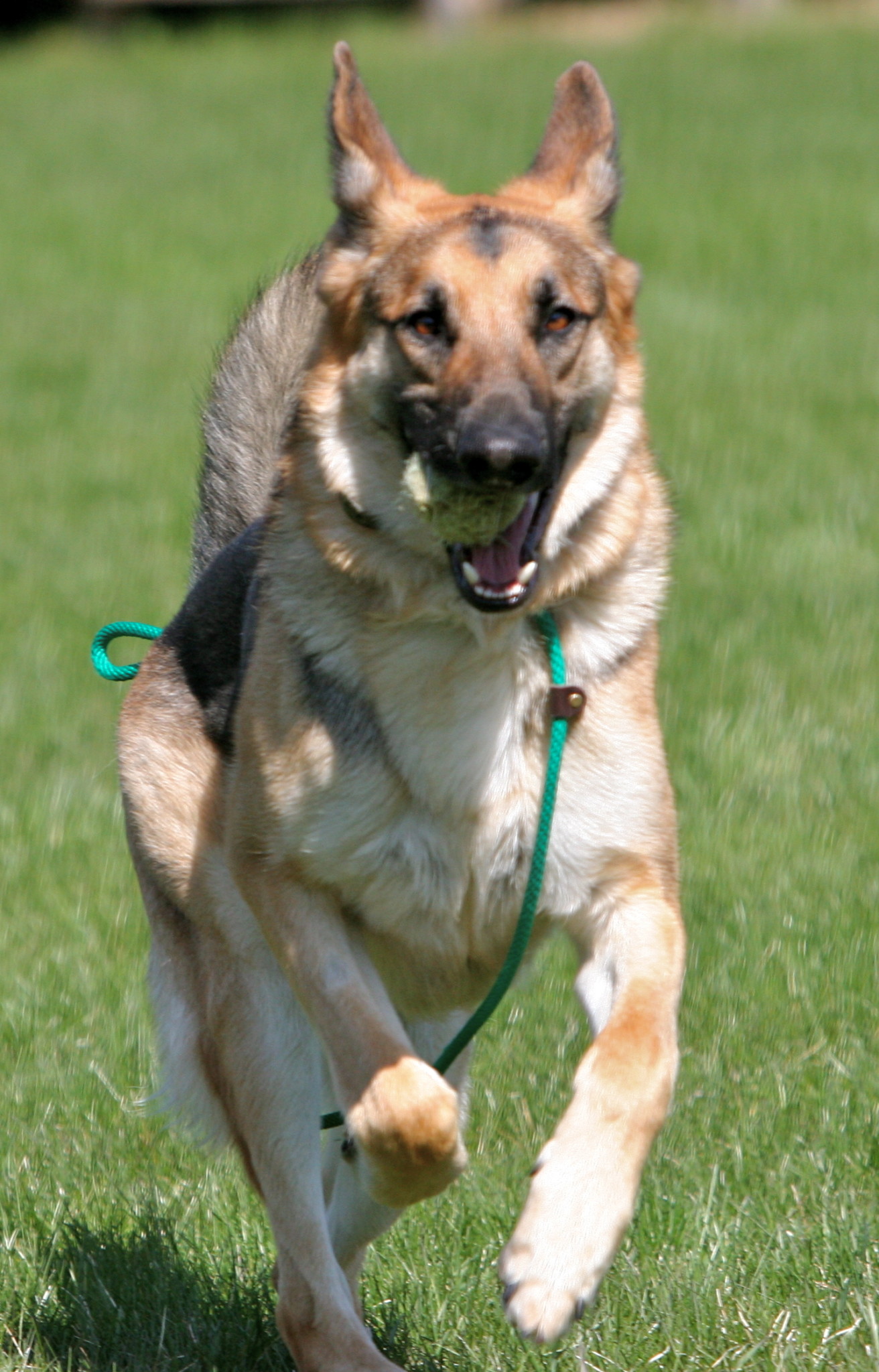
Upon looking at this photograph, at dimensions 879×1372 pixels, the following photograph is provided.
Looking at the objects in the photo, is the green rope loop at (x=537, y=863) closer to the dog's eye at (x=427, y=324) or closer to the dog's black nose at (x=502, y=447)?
the dog's black nose at (x=502, y=447)

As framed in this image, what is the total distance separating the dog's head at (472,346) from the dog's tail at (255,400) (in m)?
0.53

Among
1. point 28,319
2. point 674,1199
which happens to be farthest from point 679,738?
point 28,319

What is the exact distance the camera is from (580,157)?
3.86m

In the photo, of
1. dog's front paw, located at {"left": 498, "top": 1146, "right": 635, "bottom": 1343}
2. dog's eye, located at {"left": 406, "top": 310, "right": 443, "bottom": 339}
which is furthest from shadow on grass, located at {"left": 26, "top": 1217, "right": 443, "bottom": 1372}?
dog's eye, located at {"left": 406, "top": 310, "right": 443, "bottom": 339}

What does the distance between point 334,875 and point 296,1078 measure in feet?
1.82

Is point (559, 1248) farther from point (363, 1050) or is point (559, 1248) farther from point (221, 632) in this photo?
point (221, 632)

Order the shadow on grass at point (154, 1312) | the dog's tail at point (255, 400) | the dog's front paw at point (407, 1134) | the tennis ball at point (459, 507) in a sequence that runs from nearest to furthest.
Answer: the dog's front paw at point (407, 1134) < the tennis ball at point (459, 507) < the shadow on grass at point (154, 1312) < the dog's tail at point (255, 400)

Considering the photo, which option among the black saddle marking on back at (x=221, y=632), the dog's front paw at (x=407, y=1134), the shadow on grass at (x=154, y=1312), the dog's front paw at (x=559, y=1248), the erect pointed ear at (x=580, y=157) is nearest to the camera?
the dog's front paw at (x=559, y=1248)

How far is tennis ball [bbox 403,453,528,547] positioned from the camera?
10.5 ft

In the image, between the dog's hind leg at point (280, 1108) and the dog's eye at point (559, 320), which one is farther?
the dog's eye at point (559, 320)

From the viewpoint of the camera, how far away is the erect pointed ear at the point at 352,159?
367 centimetres

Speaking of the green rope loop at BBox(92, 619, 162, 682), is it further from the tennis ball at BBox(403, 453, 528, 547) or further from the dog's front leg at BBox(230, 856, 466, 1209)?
the tennis ball at BBox(403, 453, 528, 547)

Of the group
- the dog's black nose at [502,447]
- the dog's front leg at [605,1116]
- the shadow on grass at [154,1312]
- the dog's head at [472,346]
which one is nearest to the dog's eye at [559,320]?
the dog's head at [472,346]

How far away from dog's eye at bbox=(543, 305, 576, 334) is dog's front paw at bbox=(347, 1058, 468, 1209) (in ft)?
4.52
